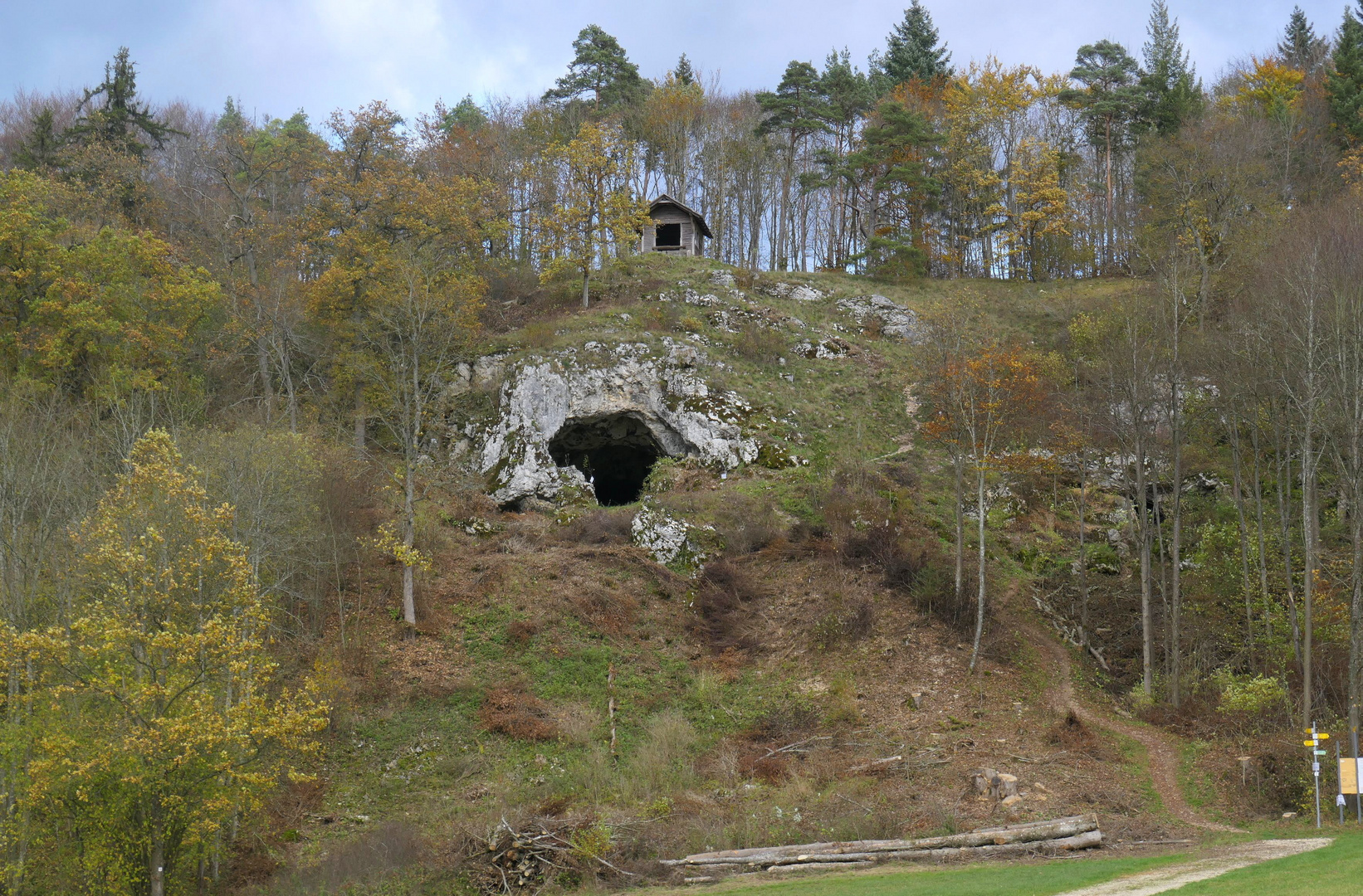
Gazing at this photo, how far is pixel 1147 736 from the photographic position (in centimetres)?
2150

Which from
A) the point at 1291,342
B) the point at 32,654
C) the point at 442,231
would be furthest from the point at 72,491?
the point at 1291,342

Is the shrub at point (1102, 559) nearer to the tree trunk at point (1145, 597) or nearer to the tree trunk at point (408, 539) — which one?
the tree trunk at point (1145, 597)

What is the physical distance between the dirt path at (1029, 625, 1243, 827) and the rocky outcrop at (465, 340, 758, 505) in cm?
1160

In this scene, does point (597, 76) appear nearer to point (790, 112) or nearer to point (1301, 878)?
point (790, 112)

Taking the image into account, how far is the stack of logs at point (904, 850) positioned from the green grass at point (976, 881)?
607mm

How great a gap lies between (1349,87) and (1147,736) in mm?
34336

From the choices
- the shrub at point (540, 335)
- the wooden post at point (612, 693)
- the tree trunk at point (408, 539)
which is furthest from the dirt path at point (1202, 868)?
the shrub at point (540, 335)

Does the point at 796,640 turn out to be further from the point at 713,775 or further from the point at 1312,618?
the point at 1312,618

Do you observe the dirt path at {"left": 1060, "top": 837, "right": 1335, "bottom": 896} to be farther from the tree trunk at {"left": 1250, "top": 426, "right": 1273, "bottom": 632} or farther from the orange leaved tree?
the orange leaved tree

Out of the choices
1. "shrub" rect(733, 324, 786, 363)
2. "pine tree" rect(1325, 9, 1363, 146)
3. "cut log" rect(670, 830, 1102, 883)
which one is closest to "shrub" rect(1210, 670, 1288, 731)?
"cut log" rect(670, 830, 1102, 883)

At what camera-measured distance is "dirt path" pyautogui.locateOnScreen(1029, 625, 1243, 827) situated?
1789 centimetres

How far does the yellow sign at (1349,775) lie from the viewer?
16.0 m

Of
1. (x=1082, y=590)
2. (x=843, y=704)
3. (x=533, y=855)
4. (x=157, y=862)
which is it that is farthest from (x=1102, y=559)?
(x=157, y=862)

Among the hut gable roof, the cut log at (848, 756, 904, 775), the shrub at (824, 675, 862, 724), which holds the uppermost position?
the hut gable roof
